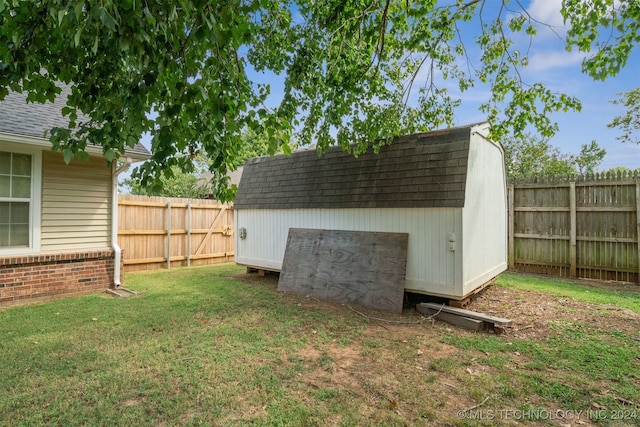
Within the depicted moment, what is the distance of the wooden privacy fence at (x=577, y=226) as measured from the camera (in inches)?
276

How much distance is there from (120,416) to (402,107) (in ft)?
17.6

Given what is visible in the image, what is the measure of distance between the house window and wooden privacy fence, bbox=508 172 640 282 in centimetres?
1025

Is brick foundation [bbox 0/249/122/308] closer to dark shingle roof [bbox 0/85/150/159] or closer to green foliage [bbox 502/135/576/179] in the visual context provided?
dark shingle roof [bbox 0/85/150/159]

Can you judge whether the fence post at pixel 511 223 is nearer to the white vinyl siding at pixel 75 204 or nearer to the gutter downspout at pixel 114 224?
the gutter downspout at pixel 114 224

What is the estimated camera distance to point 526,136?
1434 cm

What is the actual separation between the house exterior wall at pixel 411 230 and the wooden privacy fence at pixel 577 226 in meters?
4.73

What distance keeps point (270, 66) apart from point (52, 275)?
5.19 m

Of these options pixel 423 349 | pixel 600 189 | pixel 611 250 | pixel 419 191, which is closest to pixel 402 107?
pixel 419 191

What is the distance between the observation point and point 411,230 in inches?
208

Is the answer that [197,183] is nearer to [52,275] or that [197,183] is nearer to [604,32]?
[52,275]

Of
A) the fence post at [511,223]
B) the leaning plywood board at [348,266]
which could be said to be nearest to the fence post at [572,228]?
the fence post at [511,223]

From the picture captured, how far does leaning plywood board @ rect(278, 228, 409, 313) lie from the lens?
205 inches

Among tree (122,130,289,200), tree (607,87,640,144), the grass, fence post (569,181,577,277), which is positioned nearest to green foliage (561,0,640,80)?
the grass

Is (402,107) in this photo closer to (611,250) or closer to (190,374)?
(190,374)
